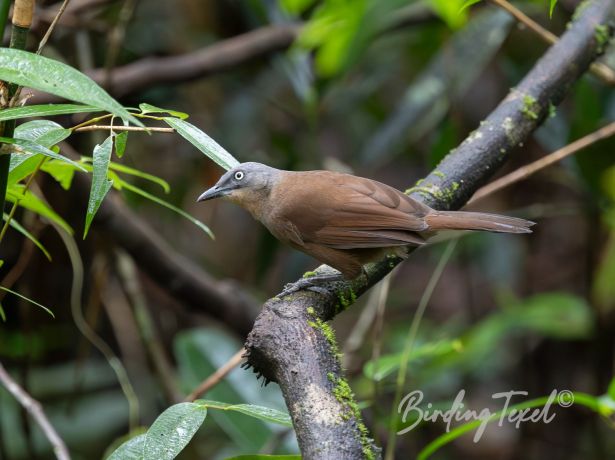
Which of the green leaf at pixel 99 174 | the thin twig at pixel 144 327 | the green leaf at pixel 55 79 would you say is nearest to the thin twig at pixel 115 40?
the thin twig at pixel 144 327

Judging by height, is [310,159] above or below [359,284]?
above

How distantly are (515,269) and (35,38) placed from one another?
3.16 m

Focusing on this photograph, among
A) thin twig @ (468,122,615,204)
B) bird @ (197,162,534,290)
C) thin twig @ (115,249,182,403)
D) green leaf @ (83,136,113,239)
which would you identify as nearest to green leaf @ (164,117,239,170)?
green leaf @ (83,136,113,239)

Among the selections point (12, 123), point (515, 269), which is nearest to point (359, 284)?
point (12, 123)

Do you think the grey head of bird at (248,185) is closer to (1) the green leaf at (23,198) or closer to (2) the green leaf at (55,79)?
(1) the green leaf at (23,198)

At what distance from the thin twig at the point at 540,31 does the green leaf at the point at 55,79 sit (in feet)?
6.65

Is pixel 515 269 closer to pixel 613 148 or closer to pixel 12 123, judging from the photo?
pixel 613 148

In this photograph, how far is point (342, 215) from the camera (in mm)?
2693

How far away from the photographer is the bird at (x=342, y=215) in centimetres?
248

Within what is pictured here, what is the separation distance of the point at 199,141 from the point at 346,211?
1306 mm

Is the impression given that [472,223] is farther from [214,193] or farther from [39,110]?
[39,110]

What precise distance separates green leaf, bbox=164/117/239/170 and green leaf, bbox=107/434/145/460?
0.53 m

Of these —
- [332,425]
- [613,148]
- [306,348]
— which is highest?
[613,148]

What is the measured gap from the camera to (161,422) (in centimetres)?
142
